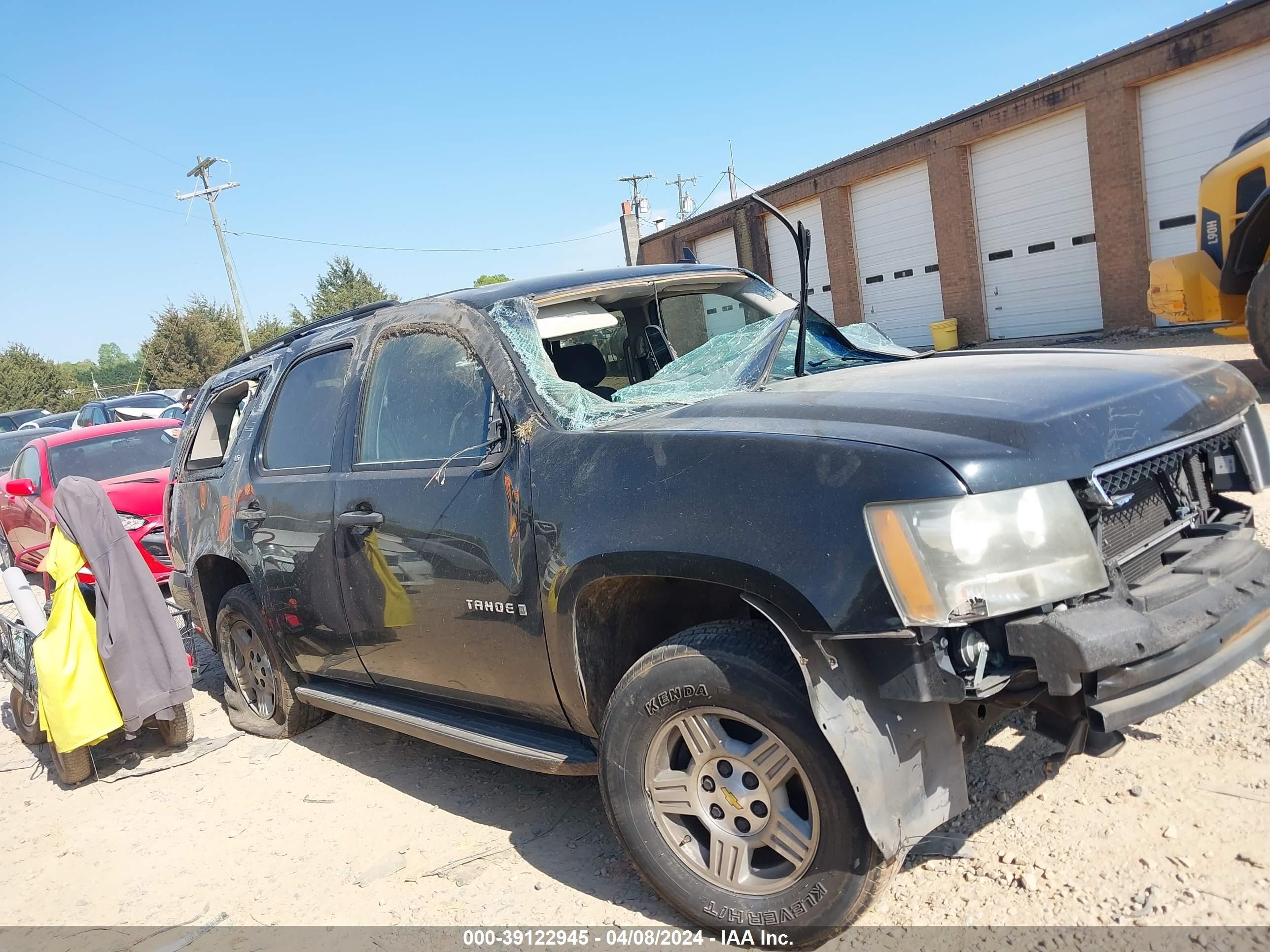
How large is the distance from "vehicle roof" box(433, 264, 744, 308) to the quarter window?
0.58 ft

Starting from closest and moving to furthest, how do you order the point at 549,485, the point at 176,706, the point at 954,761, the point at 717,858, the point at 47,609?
the point at 954,761
the point at 717,858
the point at 549,485
the point at 176,706
the point at 47,609

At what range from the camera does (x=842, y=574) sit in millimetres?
2141

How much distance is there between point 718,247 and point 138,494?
70.2 ft

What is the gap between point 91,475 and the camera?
29.0 ft

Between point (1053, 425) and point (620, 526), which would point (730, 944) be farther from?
point (1053, 425)

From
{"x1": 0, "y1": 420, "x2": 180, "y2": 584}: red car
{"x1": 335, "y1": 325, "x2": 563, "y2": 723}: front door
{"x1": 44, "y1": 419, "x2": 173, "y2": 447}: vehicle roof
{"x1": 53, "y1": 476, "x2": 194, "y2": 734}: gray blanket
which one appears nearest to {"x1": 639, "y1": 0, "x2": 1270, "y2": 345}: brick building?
{"x1": 44, "y1": 419, "x2": 173, "y2": 447}: vehicle roof

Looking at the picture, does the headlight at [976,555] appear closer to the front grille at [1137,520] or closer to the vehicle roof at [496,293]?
the front grille at [1137,520]

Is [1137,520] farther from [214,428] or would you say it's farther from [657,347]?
[214,428]

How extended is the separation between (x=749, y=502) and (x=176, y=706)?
396 cm

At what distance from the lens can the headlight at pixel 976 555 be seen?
2057mm

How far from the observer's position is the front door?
297 cm

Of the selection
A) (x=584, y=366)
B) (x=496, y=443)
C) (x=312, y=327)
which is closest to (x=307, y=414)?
(x=312, y=327)

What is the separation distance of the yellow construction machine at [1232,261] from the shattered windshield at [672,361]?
18.3 feet

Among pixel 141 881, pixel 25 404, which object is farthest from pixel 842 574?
pixel 25 404
